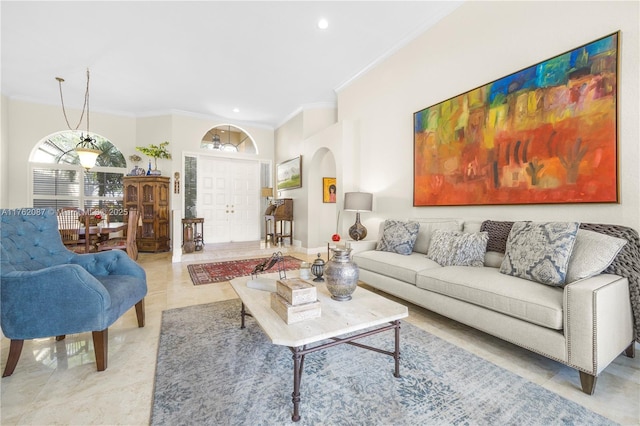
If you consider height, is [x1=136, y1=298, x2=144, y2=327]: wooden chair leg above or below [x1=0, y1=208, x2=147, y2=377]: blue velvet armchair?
below

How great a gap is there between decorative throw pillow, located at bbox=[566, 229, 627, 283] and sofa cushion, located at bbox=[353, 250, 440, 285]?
0.91 metres

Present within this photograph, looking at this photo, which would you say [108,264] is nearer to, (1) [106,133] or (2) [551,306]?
(2) [551,306]

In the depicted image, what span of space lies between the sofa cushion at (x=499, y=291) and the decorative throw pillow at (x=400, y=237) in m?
0.68

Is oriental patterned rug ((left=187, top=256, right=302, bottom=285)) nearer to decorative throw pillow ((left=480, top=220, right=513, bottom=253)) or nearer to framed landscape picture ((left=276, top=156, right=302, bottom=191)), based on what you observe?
framed landscape picture ((left=276, top=156, right=302, bottom=191))

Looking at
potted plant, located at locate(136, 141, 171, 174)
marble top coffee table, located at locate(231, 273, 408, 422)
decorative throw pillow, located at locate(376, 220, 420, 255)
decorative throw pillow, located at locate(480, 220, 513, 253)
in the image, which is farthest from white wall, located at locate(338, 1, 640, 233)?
potted plant, located at locate(136, 141, 171, 174)

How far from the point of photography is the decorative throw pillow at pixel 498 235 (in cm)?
227

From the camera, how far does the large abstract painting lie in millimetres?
1917

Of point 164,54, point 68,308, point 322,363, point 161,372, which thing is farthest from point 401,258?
point 164,54

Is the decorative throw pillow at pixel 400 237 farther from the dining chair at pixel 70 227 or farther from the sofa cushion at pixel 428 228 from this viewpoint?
the dining chair at pixel 70 227

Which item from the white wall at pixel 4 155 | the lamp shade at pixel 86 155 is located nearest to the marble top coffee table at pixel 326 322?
the lamp shade at pixel 86 155

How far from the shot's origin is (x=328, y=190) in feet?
19.1

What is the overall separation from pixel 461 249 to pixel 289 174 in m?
4.55

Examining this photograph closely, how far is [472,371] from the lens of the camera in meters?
1.58

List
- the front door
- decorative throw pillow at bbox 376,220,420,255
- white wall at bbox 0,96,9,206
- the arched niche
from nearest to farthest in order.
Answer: decorative throw pillow at bbox 376,220,420,255 → white wall at bbox 0,96,9,206 → the front door → the arched niche
